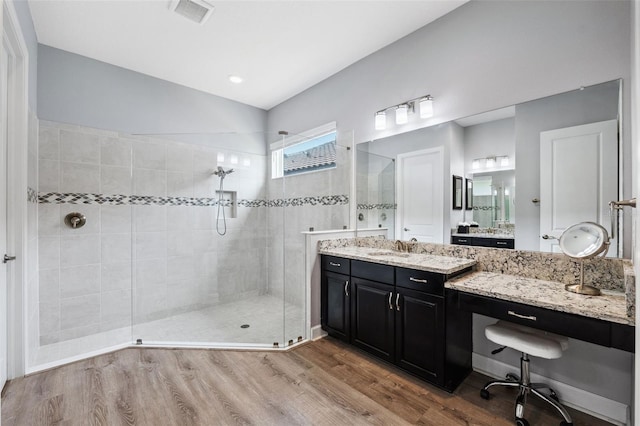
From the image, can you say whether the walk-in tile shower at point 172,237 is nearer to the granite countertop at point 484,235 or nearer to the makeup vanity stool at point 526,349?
the granite countertop at point 484,235

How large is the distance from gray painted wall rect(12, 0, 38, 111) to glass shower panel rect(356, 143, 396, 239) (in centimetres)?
281

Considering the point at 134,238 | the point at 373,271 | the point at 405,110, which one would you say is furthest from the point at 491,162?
the point at 134,238

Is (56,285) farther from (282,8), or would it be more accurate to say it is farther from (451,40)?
(451,40)

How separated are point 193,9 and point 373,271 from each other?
8.21 ft

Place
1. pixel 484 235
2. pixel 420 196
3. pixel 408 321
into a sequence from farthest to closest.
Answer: pixel 420 196 → pixel 484 235 → pixel 408 321

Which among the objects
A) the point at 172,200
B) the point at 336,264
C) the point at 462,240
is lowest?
the point at 336,264

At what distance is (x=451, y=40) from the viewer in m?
2.38

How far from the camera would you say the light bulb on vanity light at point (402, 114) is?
2631mm

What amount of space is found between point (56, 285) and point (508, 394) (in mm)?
3800

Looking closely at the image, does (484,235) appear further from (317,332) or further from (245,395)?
(245,395)

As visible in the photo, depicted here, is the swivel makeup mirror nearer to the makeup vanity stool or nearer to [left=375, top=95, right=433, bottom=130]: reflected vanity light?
the makeup vanity stool

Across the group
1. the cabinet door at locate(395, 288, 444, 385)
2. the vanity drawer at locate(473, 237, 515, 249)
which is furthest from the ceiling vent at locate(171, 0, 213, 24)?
the vanity drawer at locate(473, 237, 515, 249)

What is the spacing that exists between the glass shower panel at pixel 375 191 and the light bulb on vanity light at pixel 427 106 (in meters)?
0.50

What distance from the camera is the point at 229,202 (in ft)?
11.0
